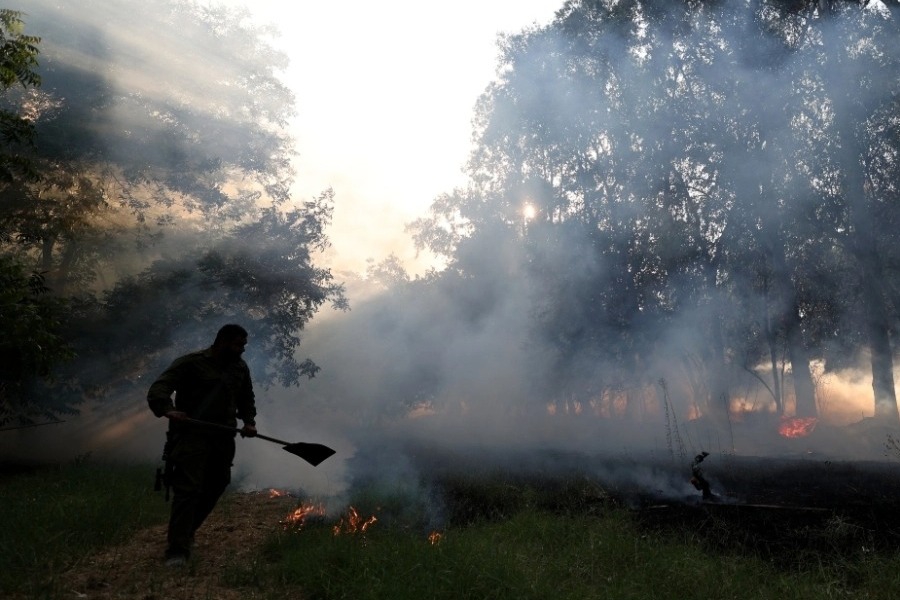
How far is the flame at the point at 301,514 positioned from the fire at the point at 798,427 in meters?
17.4

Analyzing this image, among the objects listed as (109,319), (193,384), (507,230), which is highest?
(507,230)

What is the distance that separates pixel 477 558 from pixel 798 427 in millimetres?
18317

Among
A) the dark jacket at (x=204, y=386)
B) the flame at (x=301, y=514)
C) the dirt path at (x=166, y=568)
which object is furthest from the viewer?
the flame at (x=301, y=514)

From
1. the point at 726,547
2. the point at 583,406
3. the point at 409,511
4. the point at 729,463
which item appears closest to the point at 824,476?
the point at 729,463

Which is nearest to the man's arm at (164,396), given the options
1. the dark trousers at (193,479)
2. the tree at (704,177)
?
the dark trousers at (193,479)

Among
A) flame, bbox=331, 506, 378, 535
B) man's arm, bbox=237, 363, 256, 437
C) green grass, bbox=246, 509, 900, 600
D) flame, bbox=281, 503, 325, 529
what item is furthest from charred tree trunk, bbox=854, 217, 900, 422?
man's arm, bbox=237, 363, 256, 437

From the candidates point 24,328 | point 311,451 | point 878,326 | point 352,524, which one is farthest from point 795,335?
point 24,328

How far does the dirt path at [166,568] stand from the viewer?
4184mm

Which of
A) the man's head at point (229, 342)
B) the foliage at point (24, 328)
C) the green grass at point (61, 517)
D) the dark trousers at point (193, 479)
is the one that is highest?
the foliage at point (24, 328)

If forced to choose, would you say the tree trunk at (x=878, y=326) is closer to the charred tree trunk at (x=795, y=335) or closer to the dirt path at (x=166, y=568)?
the charred tree trunk at (x=795, y=335)

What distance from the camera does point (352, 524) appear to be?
6.19 m

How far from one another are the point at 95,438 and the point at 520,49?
66.5 feet

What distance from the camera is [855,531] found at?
245 inches

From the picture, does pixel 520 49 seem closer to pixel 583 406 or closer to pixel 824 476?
pixel 583 406
